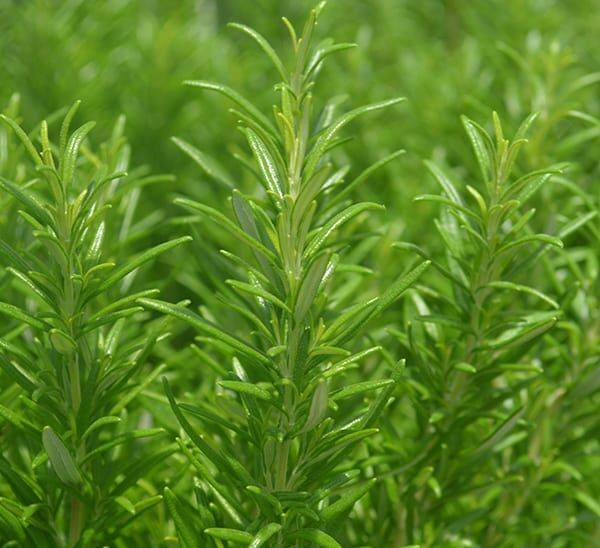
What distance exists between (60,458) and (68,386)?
0.13 ft

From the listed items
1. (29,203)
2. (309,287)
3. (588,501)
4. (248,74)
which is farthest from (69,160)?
(248,74)

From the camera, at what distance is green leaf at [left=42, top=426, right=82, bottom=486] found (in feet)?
1.47

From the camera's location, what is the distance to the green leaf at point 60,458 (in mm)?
449

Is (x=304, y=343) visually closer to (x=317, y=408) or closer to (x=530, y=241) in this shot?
(x=317, y=408)

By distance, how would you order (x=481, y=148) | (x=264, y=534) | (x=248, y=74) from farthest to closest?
(x=248, y=74) < (x=481, y=148) < (x=264, y=534)

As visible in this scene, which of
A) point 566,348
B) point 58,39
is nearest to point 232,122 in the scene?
point 58,39

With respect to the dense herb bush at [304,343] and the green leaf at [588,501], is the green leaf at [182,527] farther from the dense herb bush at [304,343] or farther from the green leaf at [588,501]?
the green leaf at [588,501]

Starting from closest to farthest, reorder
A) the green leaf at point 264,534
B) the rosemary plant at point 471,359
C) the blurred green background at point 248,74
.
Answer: the green leaf at point 264,534, the rosemary plant at point 471,359, the blurred green background at point 248,74

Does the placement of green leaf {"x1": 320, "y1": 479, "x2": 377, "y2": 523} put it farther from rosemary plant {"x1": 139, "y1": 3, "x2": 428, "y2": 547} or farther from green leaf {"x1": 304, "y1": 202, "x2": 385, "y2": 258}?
green leaf {"x1": 304, "y1": 202, "x2": 385, "y2": 258}

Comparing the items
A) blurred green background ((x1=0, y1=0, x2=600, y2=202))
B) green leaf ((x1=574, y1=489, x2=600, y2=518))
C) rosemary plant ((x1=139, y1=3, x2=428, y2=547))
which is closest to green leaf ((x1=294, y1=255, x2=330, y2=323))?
rosemary plant ((x1=139, y1=3, x2=428, y2=547))

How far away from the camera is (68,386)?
48 centimetres

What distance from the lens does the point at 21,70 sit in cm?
97

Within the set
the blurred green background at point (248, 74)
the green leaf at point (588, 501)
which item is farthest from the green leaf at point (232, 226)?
the blurred green background at point (248, 74)

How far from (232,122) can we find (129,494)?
522 mm
